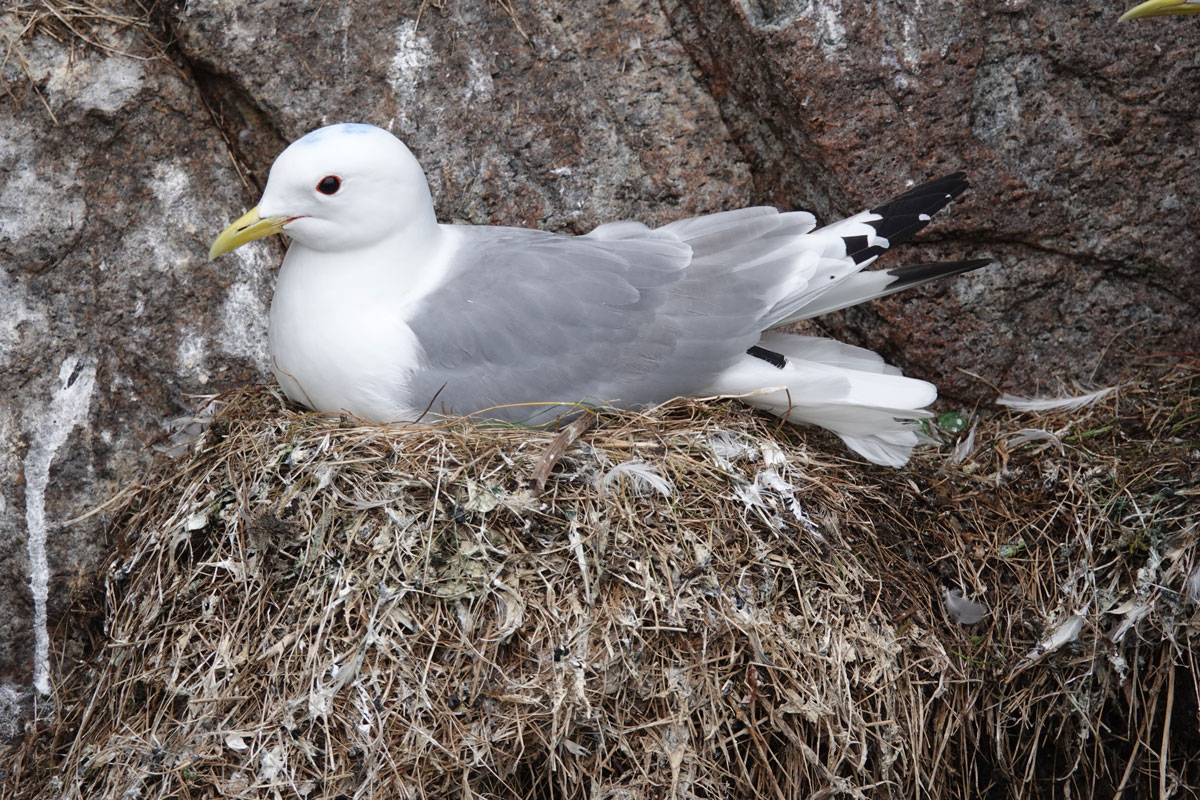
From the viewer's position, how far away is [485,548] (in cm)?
229

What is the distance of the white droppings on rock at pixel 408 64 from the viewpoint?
3.09m

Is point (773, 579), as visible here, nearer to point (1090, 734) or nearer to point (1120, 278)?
point (1090, 734)

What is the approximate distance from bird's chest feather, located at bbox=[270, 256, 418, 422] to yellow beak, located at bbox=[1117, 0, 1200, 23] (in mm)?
1832

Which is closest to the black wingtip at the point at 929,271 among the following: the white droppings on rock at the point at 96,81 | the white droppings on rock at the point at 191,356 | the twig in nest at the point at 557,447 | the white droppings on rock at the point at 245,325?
the twig in nest at the point at 557,447

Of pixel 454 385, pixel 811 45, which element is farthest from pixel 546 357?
pixel 811 45

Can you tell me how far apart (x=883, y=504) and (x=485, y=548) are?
0.96 meters

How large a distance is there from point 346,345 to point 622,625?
86cm

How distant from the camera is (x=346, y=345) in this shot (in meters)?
2.52

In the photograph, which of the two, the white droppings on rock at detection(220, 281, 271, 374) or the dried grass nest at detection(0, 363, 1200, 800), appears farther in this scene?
the white droppings on rock at detection(220, 281, 271, 374)

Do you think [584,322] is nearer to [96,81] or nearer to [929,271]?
[929,271]

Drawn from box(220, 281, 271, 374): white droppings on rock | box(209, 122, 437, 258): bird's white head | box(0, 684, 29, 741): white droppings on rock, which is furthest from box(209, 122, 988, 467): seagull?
box(0, 684, 29, 741): white droppings on rock

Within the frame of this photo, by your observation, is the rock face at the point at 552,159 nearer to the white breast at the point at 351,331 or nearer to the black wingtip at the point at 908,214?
the black wingtip at the point at 908,214

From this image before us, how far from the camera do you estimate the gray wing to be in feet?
8.38

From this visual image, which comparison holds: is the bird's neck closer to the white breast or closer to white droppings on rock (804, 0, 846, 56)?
the white breast
